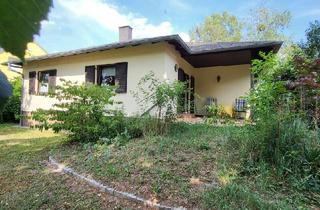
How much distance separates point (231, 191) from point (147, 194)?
1.12 m

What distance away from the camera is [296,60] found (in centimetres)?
558

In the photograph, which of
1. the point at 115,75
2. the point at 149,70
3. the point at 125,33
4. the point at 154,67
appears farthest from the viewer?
the point at 125,33

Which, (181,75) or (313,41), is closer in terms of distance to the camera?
(181,75)

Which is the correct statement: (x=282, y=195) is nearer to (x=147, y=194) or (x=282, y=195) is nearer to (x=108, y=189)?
(x=147, y=194)

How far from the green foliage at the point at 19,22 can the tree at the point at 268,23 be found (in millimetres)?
26952

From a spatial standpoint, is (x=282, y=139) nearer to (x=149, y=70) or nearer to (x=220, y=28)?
(x=149, y=70)

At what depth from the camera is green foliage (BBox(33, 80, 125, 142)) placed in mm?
7078

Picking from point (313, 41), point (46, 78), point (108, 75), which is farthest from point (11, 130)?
point (313, 41)

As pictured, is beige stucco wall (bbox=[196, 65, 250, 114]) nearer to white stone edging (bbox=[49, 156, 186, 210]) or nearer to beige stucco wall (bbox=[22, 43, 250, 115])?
beige stucco wall (bbox=[22, 43, 250, 115])

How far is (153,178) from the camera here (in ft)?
14.0

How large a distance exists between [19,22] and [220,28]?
28268 millimetres

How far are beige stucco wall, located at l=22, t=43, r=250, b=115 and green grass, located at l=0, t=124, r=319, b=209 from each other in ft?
10.8

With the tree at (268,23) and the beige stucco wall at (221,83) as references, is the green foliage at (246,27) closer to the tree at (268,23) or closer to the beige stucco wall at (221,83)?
the tree at (268,23)

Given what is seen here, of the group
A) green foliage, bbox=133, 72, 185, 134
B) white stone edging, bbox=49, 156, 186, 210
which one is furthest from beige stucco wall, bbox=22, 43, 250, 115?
white stone edging, bbox=49, 156, 186, 210
